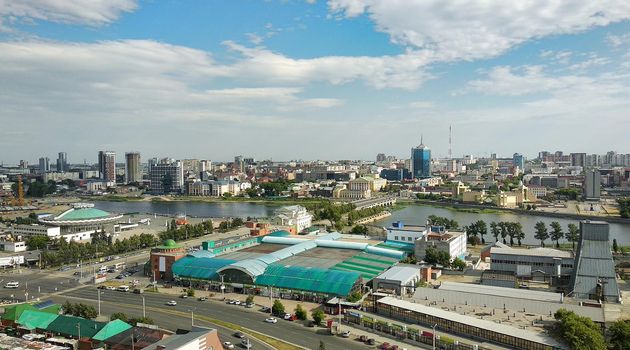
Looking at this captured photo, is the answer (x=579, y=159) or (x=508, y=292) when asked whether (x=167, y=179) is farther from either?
(x=579, y=159)

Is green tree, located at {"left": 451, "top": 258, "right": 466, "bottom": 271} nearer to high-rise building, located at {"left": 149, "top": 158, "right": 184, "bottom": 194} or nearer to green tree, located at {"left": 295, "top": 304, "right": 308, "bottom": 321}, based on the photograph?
green tree, located at {"left": 295, "top": 304, "right": 308, "bottom": 321}

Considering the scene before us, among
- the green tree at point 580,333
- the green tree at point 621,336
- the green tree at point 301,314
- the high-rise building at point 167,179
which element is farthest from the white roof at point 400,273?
the high-rise building at point 167,179

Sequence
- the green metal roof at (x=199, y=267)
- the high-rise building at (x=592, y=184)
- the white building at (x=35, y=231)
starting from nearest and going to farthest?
1. the green metal roof at (x=199, y=267)
2. the white building at (x=35, y=231)
3. the high-rise building at (x=592, y=184)

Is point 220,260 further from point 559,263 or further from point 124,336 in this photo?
point 559,263

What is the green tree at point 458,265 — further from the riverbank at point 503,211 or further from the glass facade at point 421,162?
the glass facade at point 421,162

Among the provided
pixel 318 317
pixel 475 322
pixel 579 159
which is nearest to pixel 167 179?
pixel 318 317

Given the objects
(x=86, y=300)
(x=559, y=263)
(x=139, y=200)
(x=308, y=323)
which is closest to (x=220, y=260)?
(x=86, y=300)
